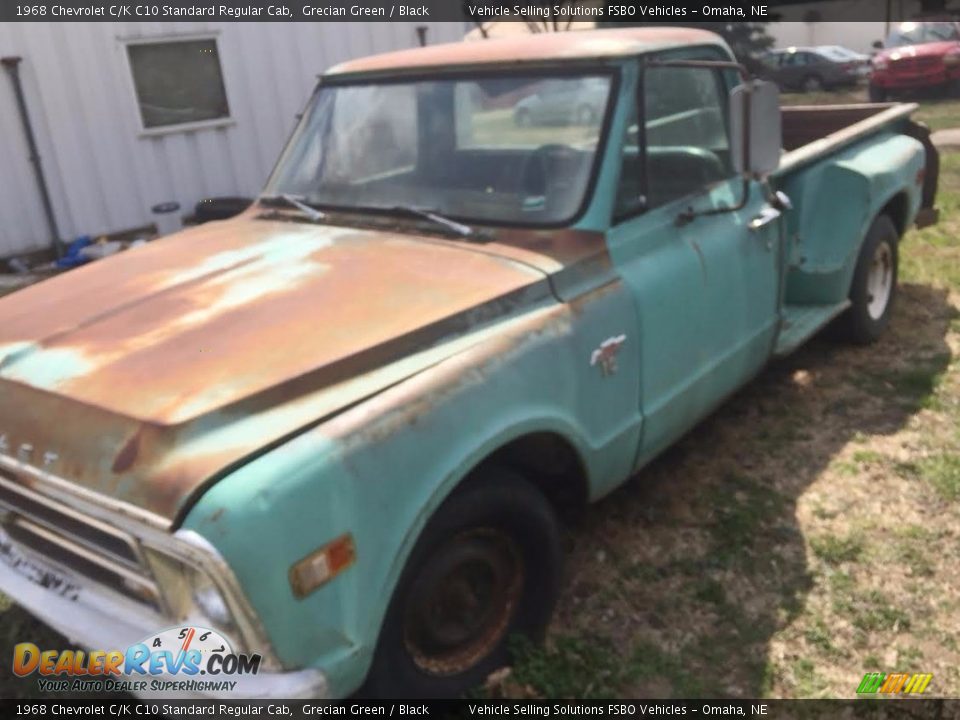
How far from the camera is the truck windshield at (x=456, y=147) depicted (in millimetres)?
3098

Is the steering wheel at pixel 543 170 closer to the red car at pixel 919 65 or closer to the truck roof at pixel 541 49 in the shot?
the truck roof at pixel 541 49

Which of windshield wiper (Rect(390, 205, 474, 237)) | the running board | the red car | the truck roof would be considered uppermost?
the truck roof

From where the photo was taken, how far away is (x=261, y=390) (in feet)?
7.04

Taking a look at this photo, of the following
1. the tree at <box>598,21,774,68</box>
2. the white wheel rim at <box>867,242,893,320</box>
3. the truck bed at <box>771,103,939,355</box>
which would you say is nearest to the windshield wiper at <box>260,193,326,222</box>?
the truck bed at <box>771,103,939,355</box>

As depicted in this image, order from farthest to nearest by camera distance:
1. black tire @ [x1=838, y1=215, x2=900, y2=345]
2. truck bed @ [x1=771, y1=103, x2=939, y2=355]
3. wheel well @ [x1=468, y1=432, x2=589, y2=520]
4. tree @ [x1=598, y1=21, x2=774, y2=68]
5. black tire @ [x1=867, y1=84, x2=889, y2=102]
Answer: tree @ [x1=598, y1=21, x2=774, y2=68] → black tire @ [x1=867, y1=84, x2=889, y2=102] → black tire @ [x1=838, y1=215, x2=900, y2=345] → truck bed @ [x1=771, y1=103, x2=939, y2=355] → wheel well @ [x1=468, y1=432, x2=589, y2=520]

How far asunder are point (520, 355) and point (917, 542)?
6.00 feet

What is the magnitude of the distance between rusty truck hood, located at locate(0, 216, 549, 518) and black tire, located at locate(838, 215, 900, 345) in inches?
104

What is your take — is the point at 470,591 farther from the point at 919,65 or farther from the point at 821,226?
the point at 919,65

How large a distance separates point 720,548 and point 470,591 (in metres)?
1.21

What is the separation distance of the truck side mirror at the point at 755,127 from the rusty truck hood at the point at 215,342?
97 centimetres

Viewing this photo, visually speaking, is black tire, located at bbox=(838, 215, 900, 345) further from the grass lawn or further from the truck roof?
the truck roof

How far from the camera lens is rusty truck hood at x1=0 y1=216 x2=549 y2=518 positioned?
2047mm

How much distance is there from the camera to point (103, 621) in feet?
7.28

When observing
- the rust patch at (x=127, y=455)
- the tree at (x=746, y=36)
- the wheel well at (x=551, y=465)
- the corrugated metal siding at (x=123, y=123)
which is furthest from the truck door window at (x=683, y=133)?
the tree at (x=746, y=36)
